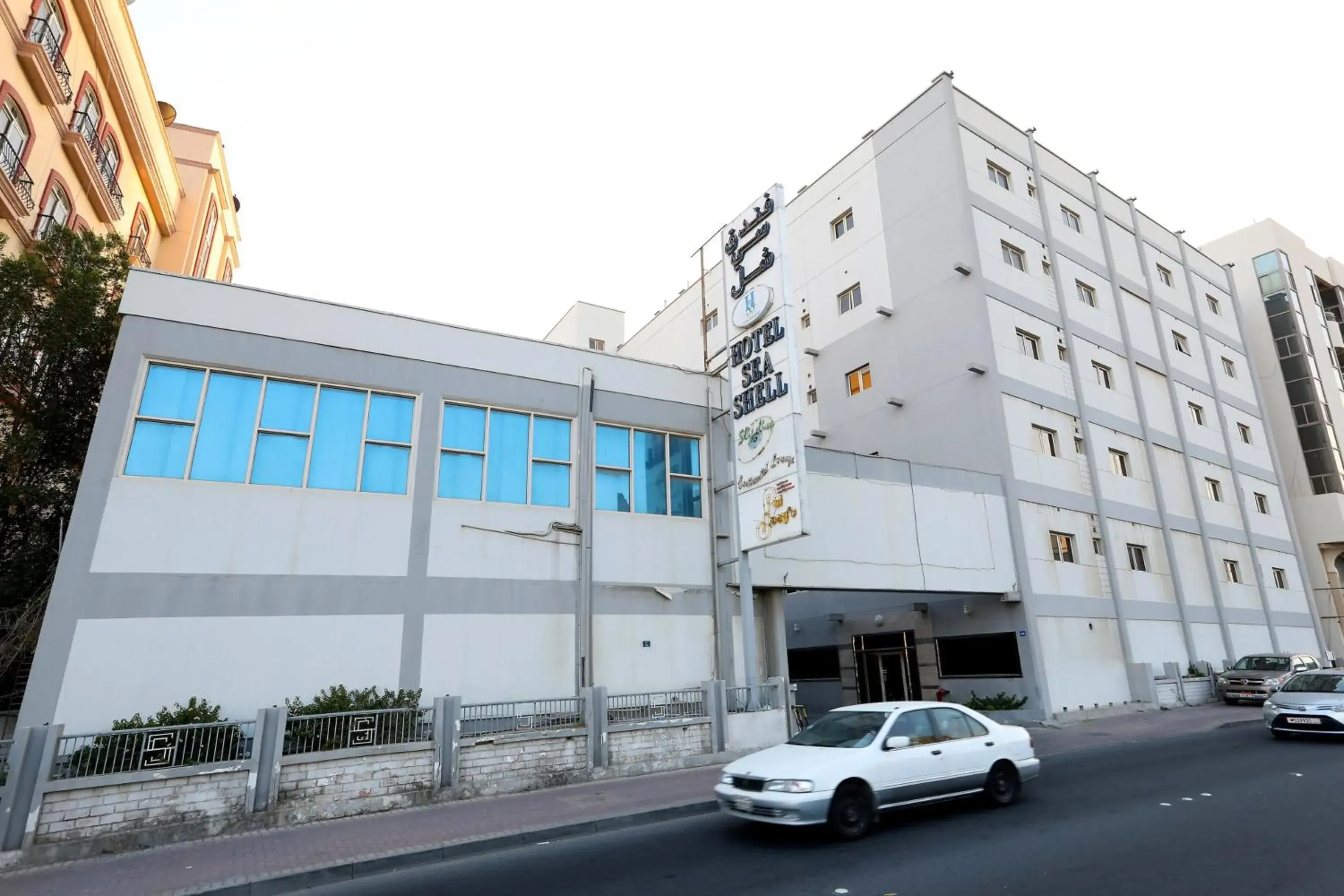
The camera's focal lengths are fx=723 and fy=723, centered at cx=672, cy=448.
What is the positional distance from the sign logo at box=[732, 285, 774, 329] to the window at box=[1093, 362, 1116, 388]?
1830 centimetres

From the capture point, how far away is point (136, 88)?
85.0ft

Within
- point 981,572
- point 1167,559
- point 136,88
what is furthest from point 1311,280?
point 136,88

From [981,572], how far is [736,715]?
10854 mm

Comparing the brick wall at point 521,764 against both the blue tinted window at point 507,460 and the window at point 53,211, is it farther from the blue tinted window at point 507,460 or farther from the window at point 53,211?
the window at point 53,211

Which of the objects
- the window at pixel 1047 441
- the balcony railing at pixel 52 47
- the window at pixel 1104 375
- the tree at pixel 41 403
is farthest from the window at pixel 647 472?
the window at pixel 1104 375

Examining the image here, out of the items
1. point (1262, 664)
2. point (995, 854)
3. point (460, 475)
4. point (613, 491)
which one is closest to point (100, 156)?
point (460, 475)

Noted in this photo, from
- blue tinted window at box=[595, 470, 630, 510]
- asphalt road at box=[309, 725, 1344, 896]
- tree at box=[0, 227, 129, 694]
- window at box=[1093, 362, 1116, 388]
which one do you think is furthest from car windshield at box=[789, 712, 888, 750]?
window at box=[1093, 362, 1116, 388]

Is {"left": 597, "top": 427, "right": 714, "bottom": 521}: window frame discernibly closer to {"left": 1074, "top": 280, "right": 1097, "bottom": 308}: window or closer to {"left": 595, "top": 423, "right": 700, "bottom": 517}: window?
{"left": 595, "top": 423, "right": 700, "bottom": 517}: window

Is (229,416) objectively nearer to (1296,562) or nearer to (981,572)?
(981,572)

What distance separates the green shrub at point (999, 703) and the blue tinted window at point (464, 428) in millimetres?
16259

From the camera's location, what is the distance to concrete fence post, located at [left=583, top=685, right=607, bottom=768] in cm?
1327

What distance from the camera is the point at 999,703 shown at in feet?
70.8

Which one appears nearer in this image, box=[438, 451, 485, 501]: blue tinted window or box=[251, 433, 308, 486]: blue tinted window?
box=[251, 433, 308, 486]: blue tinted window

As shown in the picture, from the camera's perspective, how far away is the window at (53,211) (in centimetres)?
2011
